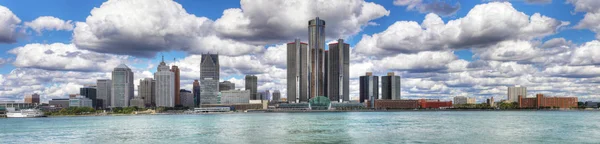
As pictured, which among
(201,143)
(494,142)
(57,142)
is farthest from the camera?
(57,142)

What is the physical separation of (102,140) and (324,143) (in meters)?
38.2

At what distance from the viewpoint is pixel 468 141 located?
252 feet

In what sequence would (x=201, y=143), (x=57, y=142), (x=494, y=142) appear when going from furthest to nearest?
(x=57, y=142) < (x=201, y=143) < (x=494, y=142)

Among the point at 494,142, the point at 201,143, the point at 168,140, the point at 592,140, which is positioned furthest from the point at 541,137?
the point at 168,140

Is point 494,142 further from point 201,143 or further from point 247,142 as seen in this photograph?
point 201,143

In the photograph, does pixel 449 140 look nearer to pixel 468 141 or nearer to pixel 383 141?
pixel 468 141

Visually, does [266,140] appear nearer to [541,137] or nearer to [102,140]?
[102,140]

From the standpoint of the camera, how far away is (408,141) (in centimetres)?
7706

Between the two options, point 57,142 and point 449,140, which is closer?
point 449,140

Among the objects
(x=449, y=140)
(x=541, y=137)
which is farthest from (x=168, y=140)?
(x=541, y=137)

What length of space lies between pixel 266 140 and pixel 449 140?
28.1 metres

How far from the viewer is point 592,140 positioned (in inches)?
3076

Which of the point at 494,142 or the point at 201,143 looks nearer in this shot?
the point at 494,142

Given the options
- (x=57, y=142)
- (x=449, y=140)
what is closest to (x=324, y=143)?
(x=449, y=140)
